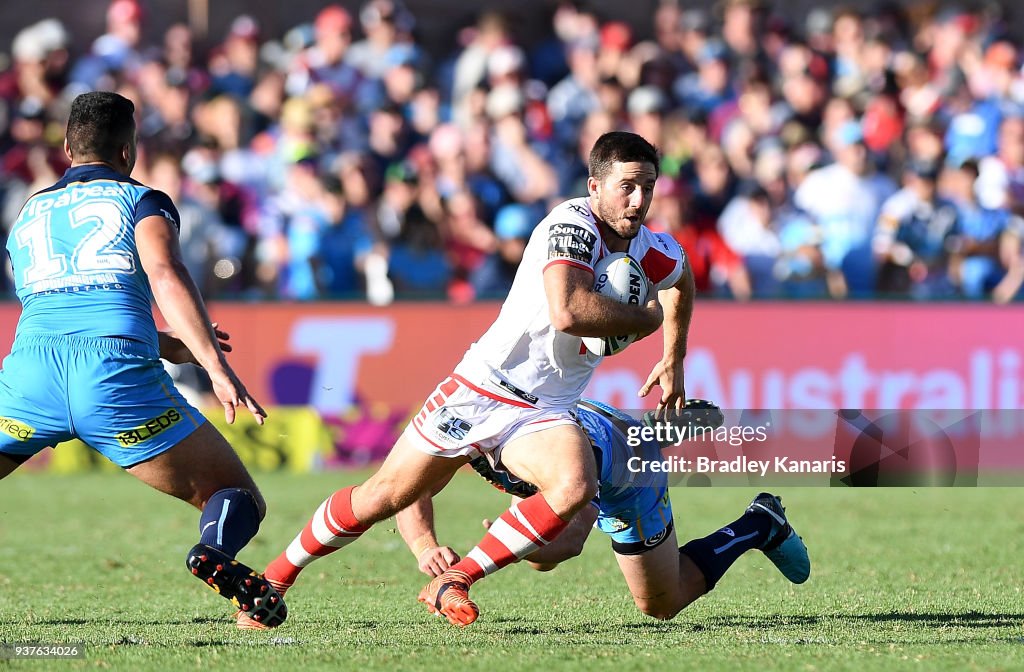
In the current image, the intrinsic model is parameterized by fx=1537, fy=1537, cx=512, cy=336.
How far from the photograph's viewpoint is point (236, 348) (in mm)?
14367

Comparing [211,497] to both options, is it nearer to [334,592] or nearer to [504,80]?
[334,592]

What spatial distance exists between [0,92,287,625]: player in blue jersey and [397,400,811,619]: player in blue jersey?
1175 millimetres

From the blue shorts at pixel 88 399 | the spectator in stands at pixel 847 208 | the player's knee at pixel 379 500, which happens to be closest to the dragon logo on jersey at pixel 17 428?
the blue shorts at pixel 88 399

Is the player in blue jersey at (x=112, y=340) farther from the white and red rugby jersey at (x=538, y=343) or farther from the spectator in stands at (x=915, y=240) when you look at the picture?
the spectator in stands at (x=915, y=240)

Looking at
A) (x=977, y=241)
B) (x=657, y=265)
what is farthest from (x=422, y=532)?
(x=977, y=241)

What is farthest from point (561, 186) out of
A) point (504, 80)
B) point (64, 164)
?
point (64, 164)

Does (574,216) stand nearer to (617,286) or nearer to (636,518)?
(617,286)

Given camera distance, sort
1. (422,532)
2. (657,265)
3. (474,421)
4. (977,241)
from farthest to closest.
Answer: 1. (977,241)
2. (422,532)
3. (657,265)
4. (474,421)

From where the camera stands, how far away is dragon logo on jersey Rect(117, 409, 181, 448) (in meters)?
6.20

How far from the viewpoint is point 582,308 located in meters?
6.28

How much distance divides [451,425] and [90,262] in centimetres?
163

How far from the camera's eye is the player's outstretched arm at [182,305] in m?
5.97

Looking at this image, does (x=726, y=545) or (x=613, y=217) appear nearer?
(x=613, y=217)

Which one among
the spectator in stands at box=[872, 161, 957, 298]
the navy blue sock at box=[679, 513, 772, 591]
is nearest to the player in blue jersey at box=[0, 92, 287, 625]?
the navy blue sock at box=[679, 513, 772, 591]
